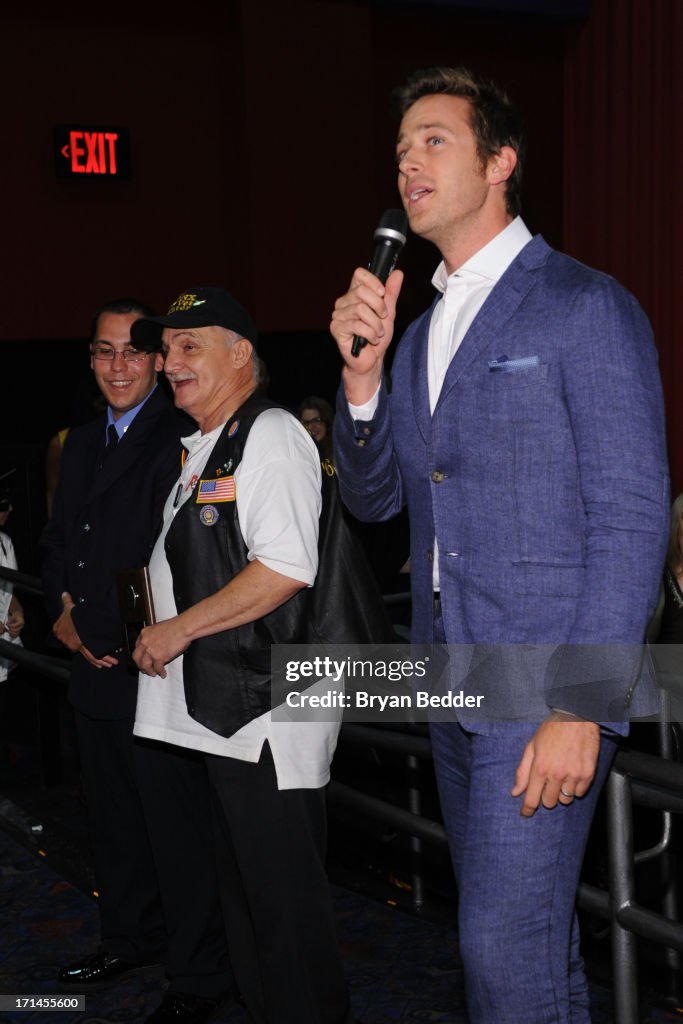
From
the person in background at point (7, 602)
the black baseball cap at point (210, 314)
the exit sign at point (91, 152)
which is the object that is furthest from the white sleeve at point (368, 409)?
the exit sign at point (91, 152)

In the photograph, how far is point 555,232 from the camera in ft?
29.6

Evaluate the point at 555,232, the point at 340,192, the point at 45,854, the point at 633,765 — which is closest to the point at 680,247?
the point at 555,232

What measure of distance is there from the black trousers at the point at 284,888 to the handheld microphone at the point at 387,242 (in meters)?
0.90

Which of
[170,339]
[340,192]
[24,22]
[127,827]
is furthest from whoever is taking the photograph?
[340,192]

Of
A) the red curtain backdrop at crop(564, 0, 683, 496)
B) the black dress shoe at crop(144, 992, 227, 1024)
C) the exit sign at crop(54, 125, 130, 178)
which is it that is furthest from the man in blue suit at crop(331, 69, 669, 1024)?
the red curtain backdrop at crop(564, 0, 683, 496)

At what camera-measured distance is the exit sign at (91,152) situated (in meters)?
6.94

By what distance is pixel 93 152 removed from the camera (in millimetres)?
7078

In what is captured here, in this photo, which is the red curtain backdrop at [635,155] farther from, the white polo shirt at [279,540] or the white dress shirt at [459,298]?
the white dress shirt at [459,298]

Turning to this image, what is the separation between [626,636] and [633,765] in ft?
1.07

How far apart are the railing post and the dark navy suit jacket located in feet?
3.59

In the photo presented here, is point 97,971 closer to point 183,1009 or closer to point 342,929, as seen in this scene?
point 183,1009

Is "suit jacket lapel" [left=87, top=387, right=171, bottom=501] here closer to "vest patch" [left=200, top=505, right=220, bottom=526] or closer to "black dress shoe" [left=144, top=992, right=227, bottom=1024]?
"vest patch" [left=200, top=505, right=220, bottom=526]

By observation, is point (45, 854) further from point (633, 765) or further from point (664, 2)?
point (664, 2)

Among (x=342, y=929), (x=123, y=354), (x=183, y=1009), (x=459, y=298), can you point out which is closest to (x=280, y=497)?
(x=459, y=298)
